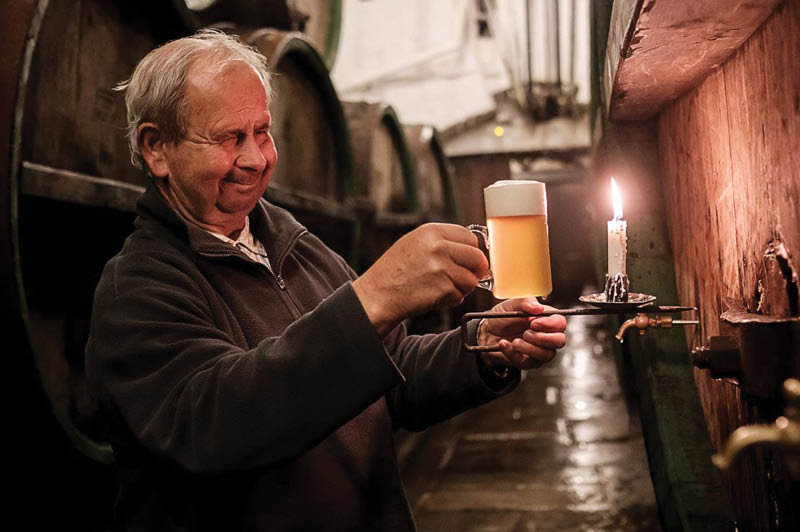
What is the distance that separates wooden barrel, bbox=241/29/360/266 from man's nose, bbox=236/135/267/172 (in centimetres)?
165

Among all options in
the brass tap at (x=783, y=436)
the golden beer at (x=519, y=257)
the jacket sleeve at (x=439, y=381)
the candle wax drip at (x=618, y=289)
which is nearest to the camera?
the brass tap at (x=783, y=436)

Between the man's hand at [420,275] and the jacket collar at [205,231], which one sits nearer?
the man's hand at [420,275]

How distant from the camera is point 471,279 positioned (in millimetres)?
1192

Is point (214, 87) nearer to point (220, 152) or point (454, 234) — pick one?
point (220, 152)

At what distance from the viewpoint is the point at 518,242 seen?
123cm

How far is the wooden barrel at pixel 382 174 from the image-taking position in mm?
4805

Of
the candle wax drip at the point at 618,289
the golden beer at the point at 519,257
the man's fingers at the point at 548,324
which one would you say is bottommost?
the man's fingers at the point at 548,324

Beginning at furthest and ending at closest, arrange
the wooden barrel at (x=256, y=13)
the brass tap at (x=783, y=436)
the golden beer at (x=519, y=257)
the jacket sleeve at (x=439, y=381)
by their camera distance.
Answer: the wooden barrel at (x=256, y=13), the jacket sleeve at (x=439, y=381), the golden beer at (x=519, y=257), the brass tap at (x=783, y=436)

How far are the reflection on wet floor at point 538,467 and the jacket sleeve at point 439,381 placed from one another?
1.47 m

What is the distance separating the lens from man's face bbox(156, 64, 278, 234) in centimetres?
149

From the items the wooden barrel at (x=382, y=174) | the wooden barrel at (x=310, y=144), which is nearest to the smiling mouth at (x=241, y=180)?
the wooden barrel at (x=310, y=144)

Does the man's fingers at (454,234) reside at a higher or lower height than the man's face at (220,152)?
lower

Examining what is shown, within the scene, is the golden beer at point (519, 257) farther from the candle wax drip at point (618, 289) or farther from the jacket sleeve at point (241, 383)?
the jacket sleeve at point (241, 383)

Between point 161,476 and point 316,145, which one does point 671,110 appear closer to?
point 161,476
